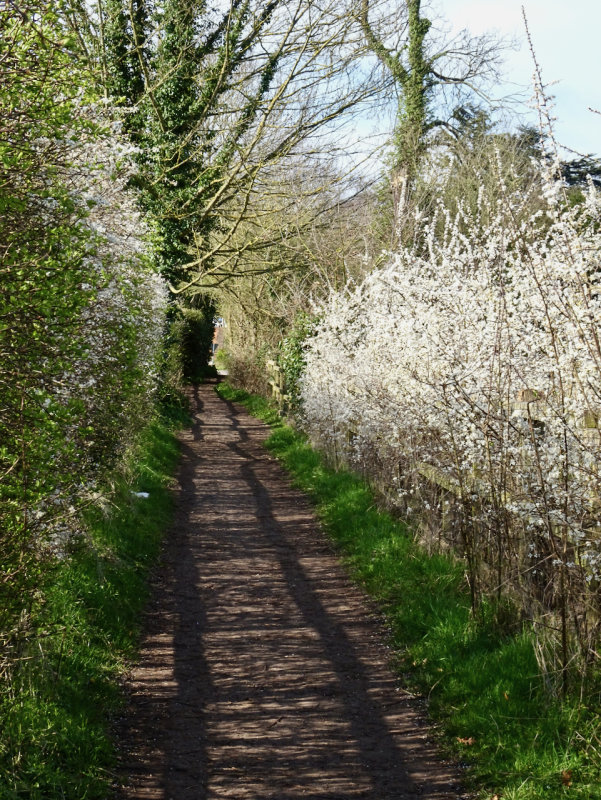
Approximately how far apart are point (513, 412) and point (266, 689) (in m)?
2.67

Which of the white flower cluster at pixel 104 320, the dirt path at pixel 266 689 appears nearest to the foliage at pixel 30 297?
the white flower cluster at pixel 104 320

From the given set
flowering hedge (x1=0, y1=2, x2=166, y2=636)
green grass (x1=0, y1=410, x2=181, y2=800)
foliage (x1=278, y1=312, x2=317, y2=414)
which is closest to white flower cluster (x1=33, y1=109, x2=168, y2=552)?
green grass (x1=0, y1=410, x2=181, y2=800)

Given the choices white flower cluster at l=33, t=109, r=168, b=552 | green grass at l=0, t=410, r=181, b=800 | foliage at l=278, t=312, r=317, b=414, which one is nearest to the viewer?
green grass at l=0, t=410, r=181, b=800

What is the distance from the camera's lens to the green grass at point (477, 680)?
4.36 meters

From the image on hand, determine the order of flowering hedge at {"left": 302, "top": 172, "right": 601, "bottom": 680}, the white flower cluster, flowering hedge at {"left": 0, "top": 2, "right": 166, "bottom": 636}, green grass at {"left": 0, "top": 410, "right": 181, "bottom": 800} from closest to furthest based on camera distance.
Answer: flowering hedge at {"left": 0, "top": 2, "right": 166, "bottom": 636}, green grass at {"left": 0, "top": 410, "right": 181, "bottom": 800}, flowering hedge at {"left": 302, "top": 172, "right": 601, "bottom": 680}, the white flower cluster

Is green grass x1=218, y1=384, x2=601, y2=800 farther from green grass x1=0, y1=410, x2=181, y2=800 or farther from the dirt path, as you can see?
green grass x1=0, y1=410, x2=181, y2=800

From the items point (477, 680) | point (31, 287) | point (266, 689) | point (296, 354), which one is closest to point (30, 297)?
point (31, 287)

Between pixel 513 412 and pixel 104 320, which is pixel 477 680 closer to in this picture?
pixel 513 412

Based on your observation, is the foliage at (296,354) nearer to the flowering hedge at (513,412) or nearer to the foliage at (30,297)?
the flowering hedge at (513,412)

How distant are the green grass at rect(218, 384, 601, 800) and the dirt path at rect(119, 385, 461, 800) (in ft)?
0.62

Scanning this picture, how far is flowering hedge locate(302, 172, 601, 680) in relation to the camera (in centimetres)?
486

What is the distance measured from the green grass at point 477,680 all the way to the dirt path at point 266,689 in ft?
0.62

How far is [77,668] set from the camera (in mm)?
5539

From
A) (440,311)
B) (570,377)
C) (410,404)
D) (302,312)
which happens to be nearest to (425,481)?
(410,404)
